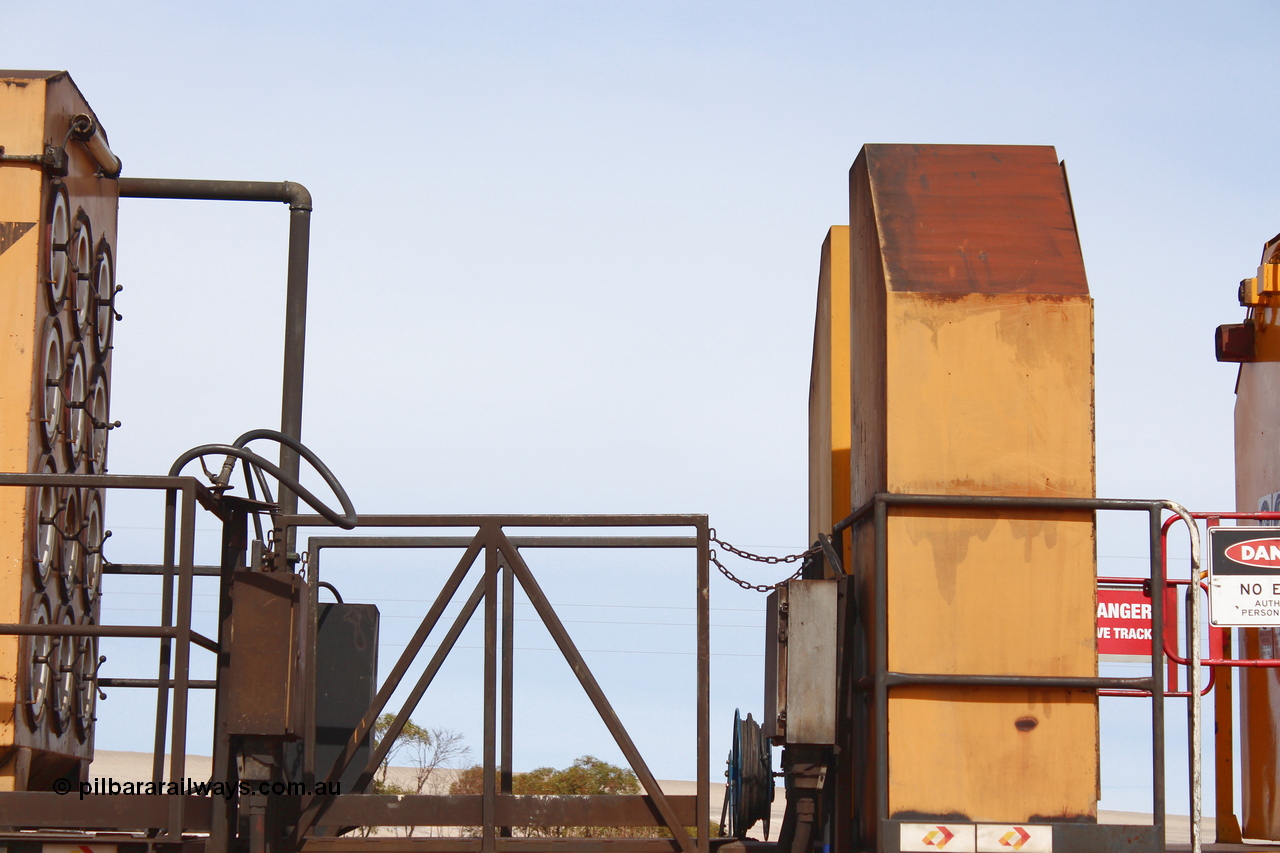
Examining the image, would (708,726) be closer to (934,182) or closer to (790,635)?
(790,635)

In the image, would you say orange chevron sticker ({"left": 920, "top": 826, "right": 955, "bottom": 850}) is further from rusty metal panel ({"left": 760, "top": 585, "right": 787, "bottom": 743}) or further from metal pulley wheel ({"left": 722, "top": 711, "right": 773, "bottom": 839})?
metal pulley wheel ({"left": 722, "top": 711, "right": 773, "bottom": 839})

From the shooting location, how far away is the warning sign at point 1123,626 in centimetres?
962

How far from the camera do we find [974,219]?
6.24 metres

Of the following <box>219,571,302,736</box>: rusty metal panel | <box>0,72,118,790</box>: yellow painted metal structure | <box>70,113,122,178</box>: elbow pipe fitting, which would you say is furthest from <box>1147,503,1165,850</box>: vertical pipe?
<box>70,113,122,178</box>: elbow pipe fitting

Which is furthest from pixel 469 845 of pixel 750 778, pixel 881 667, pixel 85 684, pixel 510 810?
pixel 85 684

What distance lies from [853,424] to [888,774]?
195 centimetres

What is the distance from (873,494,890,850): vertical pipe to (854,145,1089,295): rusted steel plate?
109 centimetres

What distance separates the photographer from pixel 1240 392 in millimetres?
9266

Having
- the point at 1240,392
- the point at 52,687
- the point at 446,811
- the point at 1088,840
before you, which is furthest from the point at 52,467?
the point at 1240,392

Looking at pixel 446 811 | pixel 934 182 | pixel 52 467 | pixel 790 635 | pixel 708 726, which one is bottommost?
pixel 446 811

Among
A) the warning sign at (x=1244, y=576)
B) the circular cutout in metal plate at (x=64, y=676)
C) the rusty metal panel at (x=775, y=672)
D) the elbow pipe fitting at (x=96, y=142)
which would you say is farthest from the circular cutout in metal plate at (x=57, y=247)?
the warning sign at (x=1244, y=576)

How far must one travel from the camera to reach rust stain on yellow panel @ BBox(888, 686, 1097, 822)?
5641mm

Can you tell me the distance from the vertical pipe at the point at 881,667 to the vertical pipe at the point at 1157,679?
1127 millimetres

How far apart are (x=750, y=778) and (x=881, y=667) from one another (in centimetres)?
147
